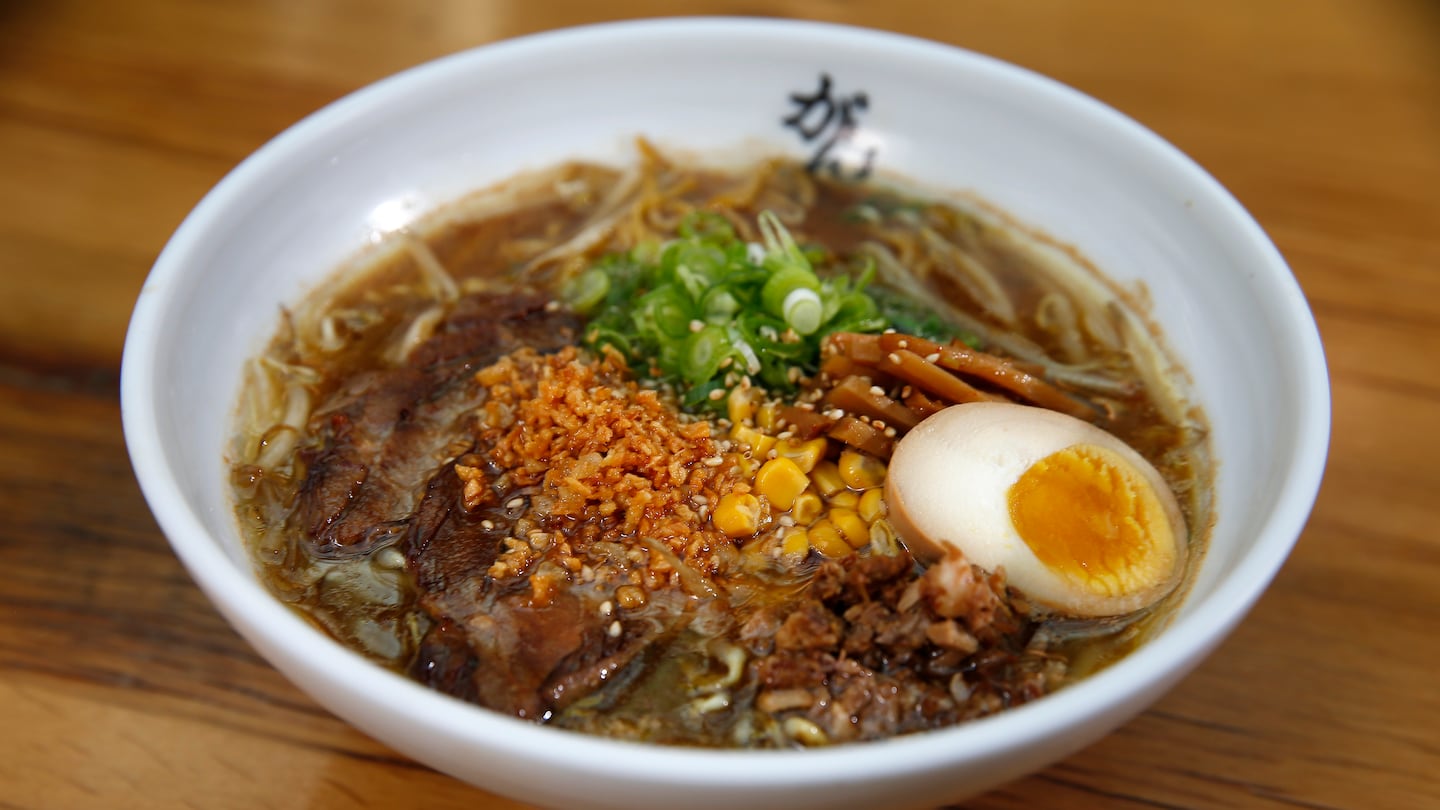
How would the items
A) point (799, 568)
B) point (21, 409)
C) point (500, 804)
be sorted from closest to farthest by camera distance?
point (500, 804), point (799, 568), point (21, 409)

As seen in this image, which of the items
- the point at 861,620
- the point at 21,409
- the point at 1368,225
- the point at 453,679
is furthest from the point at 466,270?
the point at 1368,225

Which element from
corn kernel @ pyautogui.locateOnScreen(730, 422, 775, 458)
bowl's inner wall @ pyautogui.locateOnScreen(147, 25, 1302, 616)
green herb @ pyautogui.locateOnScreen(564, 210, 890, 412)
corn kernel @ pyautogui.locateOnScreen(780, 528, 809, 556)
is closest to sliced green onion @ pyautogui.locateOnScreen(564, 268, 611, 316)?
green herb @ pyautogui.locateOnScreen(564, 210, 890, 412)

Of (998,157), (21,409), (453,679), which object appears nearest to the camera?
(453,679)

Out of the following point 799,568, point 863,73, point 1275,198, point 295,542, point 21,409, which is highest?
point 863,73

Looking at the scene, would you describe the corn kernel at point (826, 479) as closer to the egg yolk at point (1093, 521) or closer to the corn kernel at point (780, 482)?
the corn kernel at point (780, 482)

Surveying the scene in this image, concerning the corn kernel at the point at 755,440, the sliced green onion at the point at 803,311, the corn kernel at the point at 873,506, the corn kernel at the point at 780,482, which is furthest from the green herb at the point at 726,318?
the corn kernel at the point at 873,506

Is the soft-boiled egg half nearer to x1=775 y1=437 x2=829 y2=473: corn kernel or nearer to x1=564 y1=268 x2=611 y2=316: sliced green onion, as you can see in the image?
x1=775 y1=437 x2=829 y2=473: corn kernel

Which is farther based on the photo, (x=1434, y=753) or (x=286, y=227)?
(x=286, y=227)

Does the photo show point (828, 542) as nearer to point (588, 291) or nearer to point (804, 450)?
point (804, 450)

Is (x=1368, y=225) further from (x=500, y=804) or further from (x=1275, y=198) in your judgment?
(x=500, y=804)
